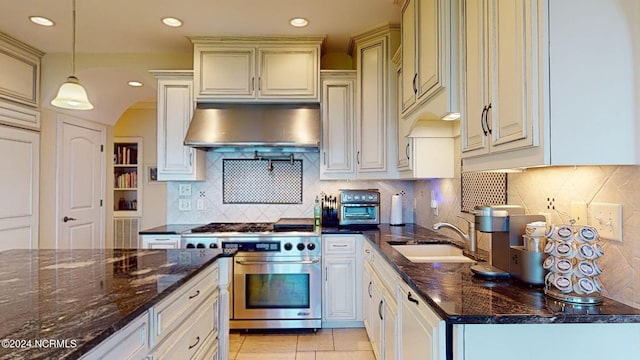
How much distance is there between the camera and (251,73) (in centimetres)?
332

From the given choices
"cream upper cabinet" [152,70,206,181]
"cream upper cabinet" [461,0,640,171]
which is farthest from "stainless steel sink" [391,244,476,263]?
"cream upper cabinet" [152,70,206,181]

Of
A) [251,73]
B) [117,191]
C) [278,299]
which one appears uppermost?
[251,73]

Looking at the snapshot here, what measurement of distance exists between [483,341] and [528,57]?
2.87 feet

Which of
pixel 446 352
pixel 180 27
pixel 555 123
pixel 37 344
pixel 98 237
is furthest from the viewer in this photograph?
pixel 98 237

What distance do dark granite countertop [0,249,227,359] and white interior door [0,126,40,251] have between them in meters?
1.63

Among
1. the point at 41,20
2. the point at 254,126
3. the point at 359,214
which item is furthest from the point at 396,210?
the point at 41,20

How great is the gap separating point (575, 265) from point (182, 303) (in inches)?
58.3

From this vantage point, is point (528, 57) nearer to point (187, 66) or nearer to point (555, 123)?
point (555, 123)

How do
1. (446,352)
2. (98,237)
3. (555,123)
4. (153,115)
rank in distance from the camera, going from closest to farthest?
(555,123), (446,352), (98,237), (153,115)

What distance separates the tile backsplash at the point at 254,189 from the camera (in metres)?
3.74

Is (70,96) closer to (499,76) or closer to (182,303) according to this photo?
(182,303)

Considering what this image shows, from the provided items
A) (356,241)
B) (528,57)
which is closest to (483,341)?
(528,57)

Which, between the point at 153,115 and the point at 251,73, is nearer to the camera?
the point at 251,73

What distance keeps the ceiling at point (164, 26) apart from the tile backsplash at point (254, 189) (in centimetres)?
117
